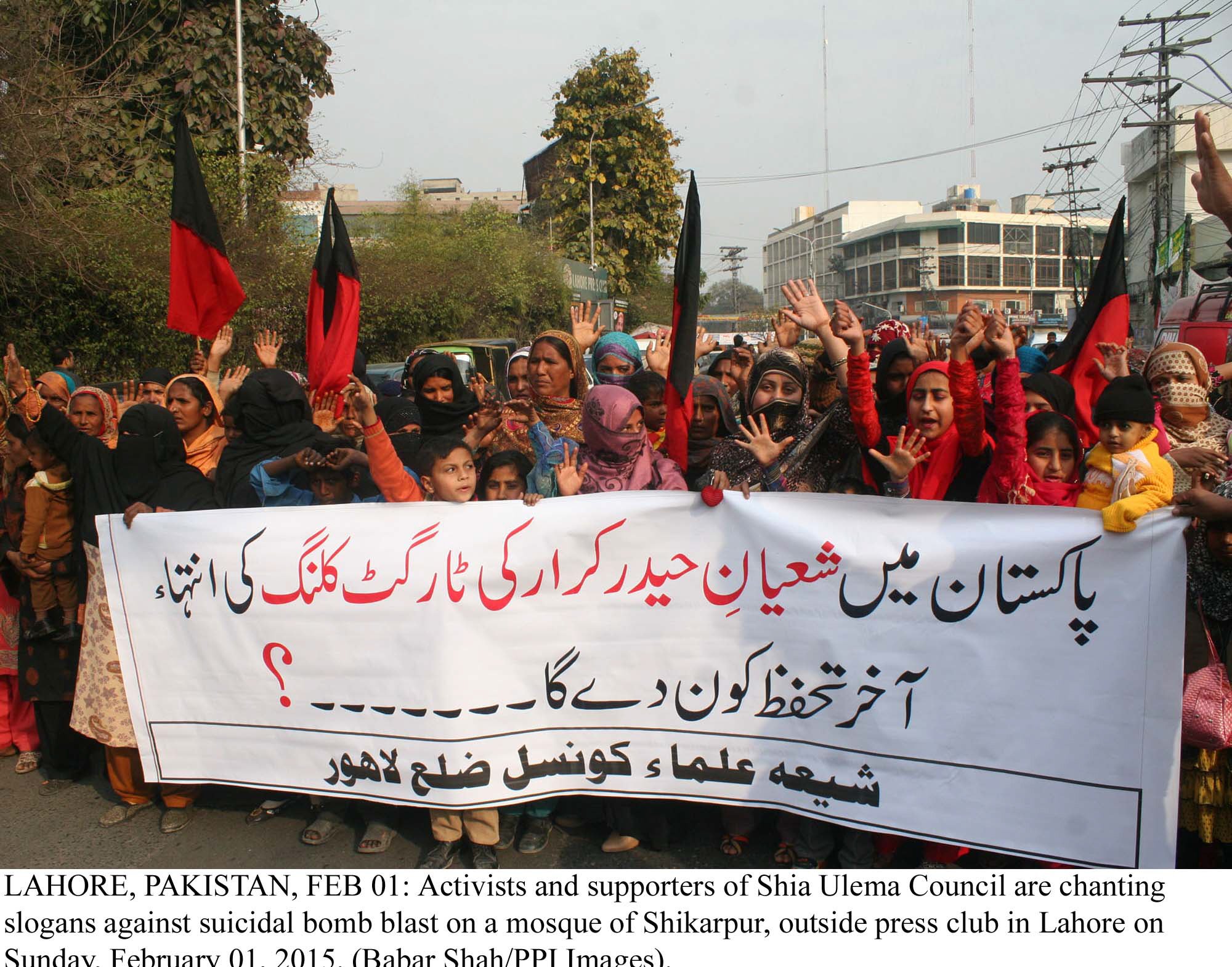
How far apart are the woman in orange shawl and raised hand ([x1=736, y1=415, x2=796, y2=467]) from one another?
2418 mm

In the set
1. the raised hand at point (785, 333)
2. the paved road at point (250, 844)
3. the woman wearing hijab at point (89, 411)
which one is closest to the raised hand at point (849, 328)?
the raised hand at point (785, 333)

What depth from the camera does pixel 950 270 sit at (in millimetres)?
94812

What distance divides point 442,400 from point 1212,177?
3249 millimetres

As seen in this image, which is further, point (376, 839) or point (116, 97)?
point (116, 97)

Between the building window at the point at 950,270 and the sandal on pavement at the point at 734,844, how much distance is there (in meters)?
98.3

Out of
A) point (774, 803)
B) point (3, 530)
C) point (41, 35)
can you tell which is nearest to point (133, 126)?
point (41, 35)

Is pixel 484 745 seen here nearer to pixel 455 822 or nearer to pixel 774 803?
pixel 455 822

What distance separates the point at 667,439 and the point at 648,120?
27.6 meters

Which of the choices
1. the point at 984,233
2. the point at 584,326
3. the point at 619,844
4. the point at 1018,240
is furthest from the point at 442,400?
the point at 1018,240

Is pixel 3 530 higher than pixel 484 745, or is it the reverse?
pixel 3 530

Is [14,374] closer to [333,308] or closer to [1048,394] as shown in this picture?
[333,308]

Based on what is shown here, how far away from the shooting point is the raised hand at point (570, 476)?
11.3ft

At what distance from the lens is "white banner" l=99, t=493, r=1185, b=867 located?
9.11ft

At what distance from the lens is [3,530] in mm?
4266
